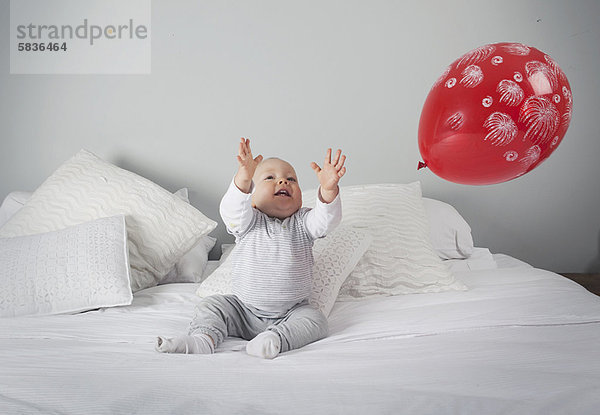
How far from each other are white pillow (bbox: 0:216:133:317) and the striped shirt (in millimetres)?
348

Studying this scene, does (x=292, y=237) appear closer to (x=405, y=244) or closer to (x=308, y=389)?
(x=405, y=244)

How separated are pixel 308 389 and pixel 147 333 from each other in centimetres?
53

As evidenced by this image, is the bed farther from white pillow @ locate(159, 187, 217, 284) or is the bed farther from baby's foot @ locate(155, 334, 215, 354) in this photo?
white pillow @ locate(159, 187, 217, 284)

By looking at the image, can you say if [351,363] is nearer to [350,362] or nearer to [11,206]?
[350,362]

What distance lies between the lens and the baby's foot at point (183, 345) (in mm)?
1145

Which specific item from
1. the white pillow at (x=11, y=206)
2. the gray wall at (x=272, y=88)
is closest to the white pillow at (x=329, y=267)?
the gray wall at (x=272, y=88)

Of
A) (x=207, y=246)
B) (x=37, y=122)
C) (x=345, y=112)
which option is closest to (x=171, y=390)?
(x=207, y=246)

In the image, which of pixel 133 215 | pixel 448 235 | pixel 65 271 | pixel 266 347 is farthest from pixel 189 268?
pixel 448 235

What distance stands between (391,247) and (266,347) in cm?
70

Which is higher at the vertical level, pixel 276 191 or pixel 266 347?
pixel 276 191

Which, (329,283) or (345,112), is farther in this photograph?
(345,112)

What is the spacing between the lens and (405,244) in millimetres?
1737

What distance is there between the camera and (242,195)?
1371 millimetres

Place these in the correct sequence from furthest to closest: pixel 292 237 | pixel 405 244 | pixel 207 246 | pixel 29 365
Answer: pixel 207 246 → pixel 405 244 → pixel 292 237 → pixel 29 365
